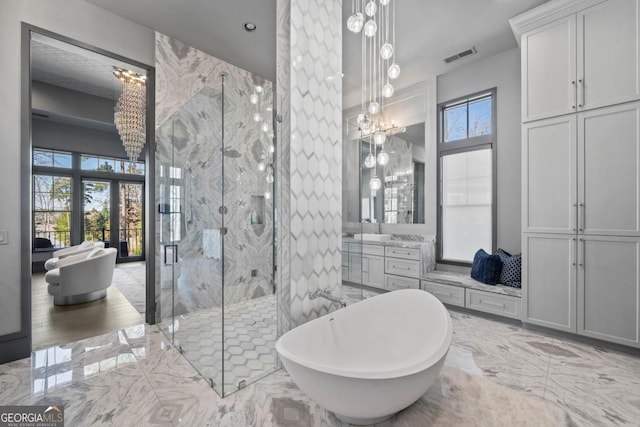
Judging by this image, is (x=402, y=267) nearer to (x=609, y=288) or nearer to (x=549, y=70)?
(x=609, y=288)

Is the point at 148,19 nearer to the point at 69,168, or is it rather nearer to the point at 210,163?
the point at 210,163

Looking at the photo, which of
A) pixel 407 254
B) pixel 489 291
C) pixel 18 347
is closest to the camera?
pixel 18 347

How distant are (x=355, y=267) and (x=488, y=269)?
156 cm

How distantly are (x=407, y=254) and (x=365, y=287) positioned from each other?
847 millimetres

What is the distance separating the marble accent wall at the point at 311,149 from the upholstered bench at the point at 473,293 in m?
1.68

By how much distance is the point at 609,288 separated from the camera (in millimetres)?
2322

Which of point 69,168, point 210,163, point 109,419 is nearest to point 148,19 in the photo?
point 210,163

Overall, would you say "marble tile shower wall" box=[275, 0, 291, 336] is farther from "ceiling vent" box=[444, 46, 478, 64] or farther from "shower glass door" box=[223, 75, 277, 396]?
"ceiling vent" box=[444, 46, 478, 64]

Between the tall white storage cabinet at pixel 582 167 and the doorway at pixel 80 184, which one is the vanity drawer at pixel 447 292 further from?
the doorway at pixel 80 184

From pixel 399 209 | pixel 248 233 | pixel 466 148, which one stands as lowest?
pixel 248 233

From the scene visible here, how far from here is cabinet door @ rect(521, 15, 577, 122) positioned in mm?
2494

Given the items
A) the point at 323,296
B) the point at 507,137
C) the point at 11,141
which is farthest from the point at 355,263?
the point at 11,141

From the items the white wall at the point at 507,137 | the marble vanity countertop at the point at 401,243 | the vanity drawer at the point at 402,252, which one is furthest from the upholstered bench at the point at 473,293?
the white wall at the point at 507,137

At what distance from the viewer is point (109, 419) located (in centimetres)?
157
